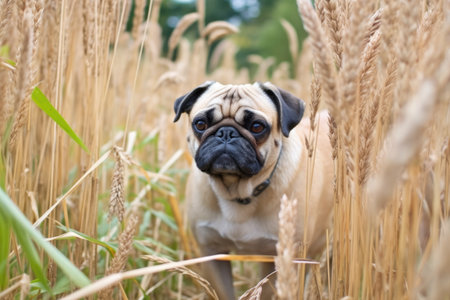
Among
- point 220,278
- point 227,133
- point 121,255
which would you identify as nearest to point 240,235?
point 220,278

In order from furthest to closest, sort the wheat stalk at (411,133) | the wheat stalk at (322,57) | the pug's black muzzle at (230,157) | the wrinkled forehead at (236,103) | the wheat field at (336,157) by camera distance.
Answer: the wrinkled forehead at (236,103), the pug's black muzzle at (230,157), the wheat stalk at (322,57), the wheat field at (336,157), the wheat stalk at (411,133)

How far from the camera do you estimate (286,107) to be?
2.77 meters

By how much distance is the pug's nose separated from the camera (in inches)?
111

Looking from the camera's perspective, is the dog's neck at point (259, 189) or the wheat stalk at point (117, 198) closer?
the wheat stalk at point (117, 198)

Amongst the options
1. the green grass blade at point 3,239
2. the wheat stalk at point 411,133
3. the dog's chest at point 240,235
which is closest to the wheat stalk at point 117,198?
the green grass blade at point 3,239

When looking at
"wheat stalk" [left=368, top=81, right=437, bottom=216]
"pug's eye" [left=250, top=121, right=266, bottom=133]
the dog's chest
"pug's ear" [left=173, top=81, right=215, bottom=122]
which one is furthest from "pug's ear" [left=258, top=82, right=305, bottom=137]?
"wheat stalk" [left=368, top=81, right=437, bottom=216]

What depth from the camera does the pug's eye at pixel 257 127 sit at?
2.83m

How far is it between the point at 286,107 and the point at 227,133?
1.31 feet

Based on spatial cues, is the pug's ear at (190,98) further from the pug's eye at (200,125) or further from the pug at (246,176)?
the pug's eye at (200,125)

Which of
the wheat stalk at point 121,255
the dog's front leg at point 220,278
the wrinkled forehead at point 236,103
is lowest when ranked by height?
the dog's front leg at point 220,278

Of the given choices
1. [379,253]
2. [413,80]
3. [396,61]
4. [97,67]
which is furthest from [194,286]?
[413,80]

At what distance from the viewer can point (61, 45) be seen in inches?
83.1

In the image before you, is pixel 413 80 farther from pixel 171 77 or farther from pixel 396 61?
pixel 171 77

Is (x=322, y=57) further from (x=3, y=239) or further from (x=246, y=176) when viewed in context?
(x=246, y=176)
